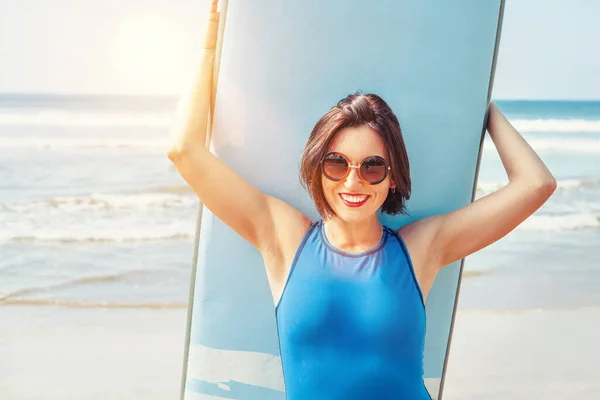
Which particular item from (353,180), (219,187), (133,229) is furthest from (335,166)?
(133,229)

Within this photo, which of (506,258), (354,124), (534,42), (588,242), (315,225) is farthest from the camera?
(534,42)

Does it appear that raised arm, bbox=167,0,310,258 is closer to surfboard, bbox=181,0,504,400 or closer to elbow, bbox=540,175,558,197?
surfboard, bbox=181,0,504,400

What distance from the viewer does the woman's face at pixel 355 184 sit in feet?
5.43

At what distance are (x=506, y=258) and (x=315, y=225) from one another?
15.3 ft

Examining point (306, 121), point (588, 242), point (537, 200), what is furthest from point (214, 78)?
point (588, 242)

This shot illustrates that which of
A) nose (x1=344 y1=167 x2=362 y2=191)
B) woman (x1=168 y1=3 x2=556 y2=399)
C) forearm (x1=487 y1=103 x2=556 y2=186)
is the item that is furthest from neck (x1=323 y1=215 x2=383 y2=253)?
forearm (x1=487 y1=103 x2=556 y2=186)

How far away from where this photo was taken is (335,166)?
5.44 ft

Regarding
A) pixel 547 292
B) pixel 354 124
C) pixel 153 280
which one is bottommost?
pixel 153 280

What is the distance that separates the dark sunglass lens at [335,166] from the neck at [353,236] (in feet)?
0.44

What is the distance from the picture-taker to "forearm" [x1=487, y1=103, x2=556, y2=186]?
1.77 m

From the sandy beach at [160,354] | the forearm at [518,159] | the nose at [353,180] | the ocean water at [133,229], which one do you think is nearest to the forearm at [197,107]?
the nose at [353,180]

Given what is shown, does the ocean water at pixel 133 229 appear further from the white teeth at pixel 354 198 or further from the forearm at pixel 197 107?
Result: the white teeth at pixel 354 198

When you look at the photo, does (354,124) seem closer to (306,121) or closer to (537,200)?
(306,121)

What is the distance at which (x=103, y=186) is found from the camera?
8492mm
